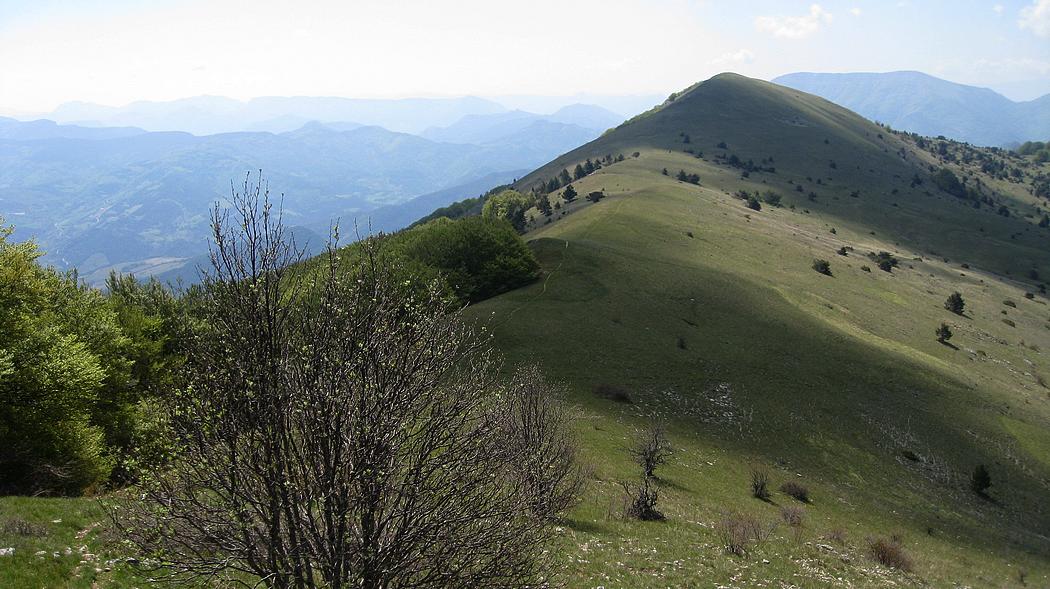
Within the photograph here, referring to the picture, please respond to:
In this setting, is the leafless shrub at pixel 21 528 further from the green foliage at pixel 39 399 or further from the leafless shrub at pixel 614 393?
the leafless shrub at pixel 614 393

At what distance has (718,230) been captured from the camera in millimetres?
97000

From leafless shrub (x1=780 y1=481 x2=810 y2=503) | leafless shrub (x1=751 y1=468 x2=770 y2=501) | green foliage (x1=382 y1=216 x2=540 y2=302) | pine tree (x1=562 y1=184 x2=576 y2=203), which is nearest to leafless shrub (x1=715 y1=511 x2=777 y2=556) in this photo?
leafless shrub (x1=751 y1=468 x2=770 y2=501)

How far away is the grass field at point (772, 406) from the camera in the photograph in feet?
76.1

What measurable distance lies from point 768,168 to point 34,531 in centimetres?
20254

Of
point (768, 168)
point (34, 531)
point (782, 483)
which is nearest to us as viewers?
point (34, 531)

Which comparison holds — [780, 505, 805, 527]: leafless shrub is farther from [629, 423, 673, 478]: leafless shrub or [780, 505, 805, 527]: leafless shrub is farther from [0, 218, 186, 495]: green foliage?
[0, 218, 186, 495]: green foliage

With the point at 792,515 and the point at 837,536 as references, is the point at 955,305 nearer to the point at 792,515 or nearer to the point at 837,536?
the point at 792,515

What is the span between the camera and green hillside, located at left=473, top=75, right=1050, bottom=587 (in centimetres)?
2645

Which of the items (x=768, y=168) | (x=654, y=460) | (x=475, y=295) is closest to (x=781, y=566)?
(x=654, y=460)

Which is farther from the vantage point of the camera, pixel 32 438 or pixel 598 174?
pixel 598 174

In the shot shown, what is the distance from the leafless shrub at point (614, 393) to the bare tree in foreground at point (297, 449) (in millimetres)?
32675

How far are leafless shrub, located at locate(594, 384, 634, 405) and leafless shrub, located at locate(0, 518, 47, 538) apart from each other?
34.2 meters

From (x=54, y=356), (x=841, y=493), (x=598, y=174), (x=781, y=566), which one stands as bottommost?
(x=841, y=493)

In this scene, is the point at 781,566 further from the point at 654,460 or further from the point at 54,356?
the point at 54,356
